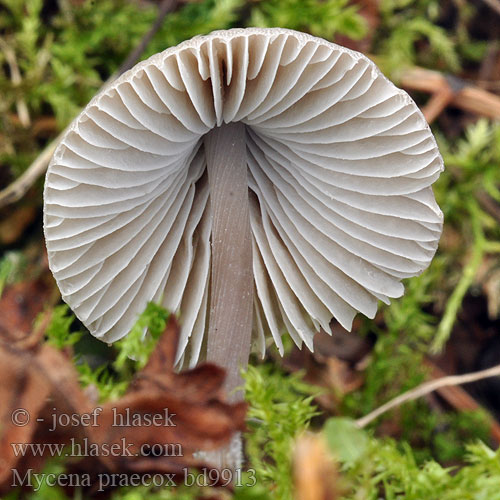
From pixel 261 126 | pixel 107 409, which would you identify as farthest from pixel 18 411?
pixel 261 126

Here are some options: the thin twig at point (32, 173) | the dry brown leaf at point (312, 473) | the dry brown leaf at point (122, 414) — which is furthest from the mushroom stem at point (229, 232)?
the thin twig at point (32, 173)

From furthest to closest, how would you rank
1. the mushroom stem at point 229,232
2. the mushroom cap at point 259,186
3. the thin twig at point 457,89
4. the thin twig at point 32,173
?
the thin twig at point 457,89
the thin twig at point 32,173
the mushroom stem at point 229,232
the mushroom cap at point 259,186

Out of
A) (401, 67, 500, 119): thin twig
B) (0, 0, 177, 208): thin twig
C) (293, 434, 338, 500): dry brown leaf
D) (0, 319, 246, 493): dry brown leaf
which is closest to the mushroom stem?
(0, 319, 246, 493): dry brown leaf

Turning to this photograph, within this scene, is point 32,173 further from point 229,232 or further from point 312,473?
point 312,473

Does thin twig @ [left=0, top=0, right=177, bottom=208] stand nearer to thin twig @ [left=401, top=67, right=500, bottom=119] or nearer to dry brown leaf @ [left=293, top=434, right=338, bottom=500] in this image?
thin twig @ [left=401, top=67, right=500, bottom=119]

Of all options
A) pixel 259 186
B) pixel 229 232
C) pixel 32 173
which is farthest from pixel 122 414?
pixel 32 173

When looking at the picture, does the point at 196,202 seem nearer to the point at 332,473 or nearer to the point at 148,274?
the point at 148,274

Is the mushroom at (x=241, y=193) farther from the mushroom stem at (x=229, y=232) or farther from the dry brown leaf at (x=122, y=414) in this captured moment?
the dry brown leaf at (x=122, y=414)

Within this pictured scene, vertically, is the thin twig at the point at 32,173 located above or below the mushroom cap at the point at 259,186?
above
